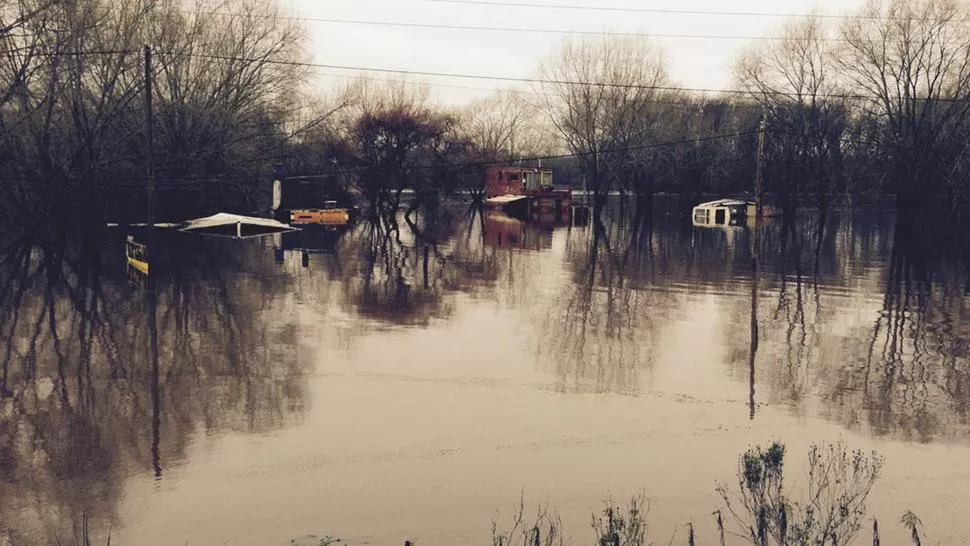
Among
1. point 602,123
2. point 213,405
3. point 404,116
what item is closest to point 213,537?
point 213,405

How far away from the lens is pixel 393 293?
24.0m

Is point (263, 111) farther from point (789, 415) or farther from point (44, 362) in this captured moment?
point (789, 415)

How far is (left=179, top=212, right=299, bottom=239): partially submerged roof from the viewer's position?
131 ft

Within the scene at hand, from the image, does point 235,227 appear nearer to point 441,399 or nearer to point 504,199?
point 441,399

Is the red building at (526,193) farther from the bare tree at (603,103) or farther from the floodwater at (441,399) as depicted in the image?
the floodwater at (441,399)

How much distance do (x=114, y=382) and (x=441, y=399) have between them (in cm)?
511

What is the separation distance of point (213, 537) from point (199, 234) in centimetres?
3846

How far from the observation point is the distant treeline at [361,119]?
1499 inches

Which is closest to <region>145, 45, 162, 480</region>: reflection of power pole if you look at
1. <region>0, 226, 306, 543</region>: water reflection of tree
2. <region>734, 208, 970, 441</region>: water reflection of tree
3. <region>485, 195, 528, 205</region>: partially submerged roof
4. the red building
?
<region>0, 226, 306, 543</region>: water reflection of tree

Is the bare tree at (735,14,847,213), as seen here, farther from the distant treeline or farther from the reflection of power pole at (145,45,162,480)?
the reflection of power pole at (145,45,162,480)

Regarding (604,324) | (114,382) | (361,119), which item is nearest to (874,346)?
(604,324)

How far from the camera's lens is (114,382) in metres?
13.5

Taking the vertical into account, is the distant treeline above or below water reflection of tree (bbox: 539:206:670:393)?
above

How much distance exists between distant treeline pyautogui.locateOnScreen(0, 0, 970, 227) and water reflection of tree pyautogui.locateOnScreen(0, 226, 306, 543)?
836 cm
